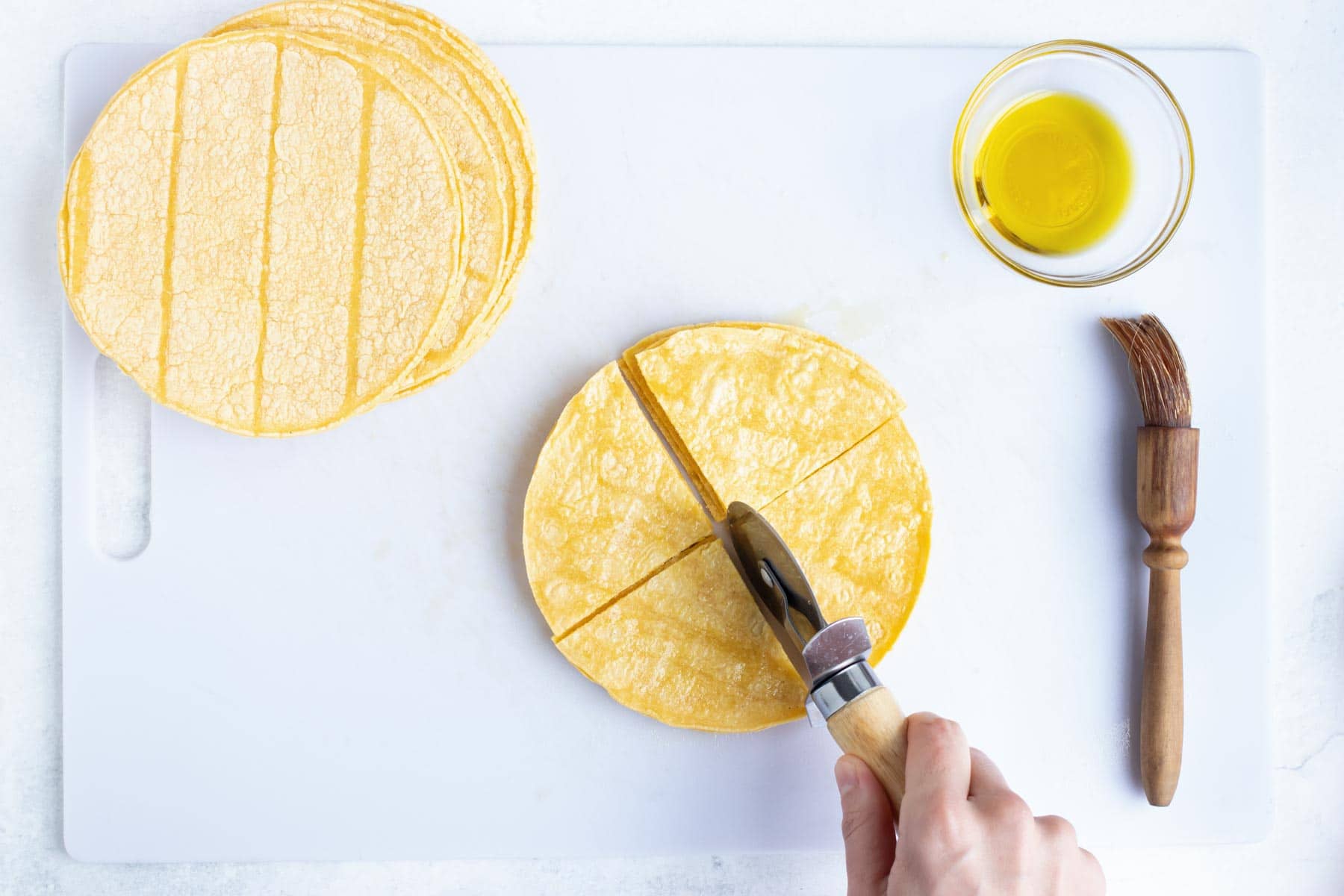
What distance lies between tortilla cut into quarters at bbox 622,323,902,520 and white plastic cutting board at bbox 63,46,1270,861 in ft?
0.59

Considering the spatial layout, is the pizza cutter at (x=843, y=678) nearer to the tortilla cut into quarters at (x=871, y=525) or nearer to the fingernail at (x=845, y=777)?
the fingernail at (x=845, y=777)

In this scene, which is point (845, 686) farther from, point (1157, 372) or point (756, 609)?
point (1157, 372)

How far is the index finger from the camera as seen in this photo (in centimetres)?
198

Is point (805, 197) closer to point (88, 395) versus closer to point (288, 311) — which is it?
point (288, 311)

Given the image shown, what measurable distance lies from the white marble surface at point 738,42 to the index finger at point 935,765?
66 cm

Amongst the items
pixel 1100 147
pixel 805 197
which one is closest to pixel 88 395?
pixel 805 197

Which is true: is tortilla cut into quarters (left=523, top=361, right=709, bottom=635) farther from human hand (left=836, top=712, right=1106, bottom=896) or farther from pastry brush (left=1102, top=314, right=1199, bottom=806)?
pastry brush (left=1102, top=314, right=1199, bottom=806)

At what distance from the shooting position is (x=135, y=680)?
8.14 feet

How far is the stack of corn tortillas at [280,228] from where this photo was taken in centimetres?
218

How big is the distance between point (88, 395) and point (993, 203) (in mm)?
2478

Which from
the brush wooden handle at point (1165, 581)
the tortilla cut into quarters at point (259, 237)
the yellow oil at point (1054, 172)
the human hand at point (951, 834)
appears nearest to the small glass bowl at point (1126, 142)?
the yellow oil at point (1054, 172)

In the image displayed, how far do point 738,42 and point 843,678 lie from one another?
170 cm

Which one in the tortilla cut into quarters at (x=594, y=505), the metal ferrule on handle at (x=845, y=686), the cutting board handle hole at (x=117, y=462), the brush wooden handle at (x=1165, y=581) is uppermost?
the cutting board handle hole at (x=117, y=462)

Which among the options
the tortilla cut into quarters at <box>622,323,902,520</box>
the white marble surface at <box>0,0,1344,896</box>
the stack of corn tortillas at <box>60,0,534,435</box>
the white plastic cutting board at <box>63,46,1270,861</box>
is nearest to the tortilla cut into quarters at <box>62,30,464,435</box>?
the stack of corn tortillas at <box>60,0,534,435</box>
